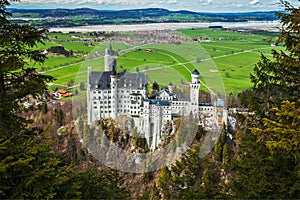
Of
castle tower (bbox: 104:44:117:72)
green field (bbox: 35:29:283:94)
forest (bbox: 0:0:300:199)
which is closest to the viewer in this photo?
forest (bbox: 0:0:300:199)

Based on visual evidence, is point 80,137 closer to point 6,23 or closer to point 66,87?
point 66,87

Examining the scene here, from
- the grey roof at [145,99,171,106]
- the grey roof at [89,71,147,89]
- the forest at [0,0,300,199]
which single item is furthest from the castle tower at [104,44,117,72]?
the forest at [0,0,300,199]

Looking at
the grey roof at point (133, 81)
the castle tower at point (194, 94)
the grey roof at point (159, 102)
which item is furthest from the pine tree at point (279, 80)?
the grey roof at point (133, 81)

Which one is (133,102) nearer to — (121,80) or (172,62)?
(121,80)

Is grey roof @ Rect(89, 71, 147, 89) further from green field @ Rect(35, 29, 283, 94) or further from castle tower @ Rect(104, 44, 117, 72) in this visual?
green field @ Rect(35, 29, 283, 94)

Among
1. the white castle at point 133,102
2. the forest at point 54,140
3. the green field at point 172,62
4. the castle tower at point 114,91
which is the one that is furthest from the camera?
the green field at point 172,62

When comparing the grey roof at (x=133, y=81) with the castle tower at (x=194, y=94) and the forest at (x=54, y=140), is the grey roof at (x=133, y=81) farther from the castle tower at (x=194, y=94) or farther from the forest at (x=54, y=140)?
the forest at (x=54, y=140)

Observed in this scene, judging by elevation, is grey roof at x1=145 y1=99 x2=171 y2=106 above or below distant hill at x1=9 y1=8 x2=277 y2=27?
below

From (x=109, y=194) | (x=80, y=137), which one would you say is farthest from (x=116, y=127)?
(x=109, y=194)
